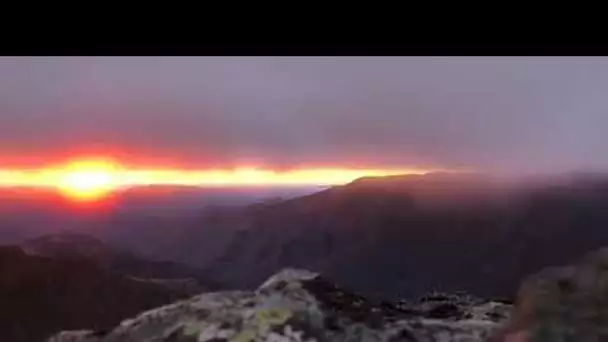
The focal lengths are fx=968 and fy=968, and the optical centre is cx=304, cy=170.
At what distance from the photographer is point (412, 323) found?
144 cm

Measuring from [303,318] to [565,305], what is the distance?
0.38 m

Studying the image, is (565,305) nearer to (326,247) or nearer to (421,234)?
(421,234)

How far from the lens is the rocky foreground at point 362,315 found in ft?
4.60

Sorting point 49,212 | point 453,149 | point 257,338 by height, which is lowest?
point 257,338

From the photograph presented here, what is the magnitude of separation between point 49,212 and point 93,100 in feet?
0.63

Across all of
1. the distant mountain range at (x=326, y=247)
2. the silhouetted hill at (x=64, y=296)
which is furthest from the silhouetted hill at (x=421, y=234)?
the silhouetted hill at (x=64, y=296)

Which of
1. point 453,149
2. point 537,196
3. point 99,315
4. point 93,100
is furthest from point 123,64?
point 537,196

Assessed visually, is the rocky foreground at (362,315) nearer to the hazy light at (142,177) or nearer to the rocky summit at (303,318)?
the rocky summit at (303,318)

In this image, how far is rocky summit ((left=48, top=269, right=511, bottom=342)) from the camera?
1418 mm

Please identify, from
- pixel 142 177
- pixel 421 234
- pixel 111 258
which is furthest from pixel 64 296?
pixel 421 234

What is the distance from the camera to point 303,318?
4.65 ft
